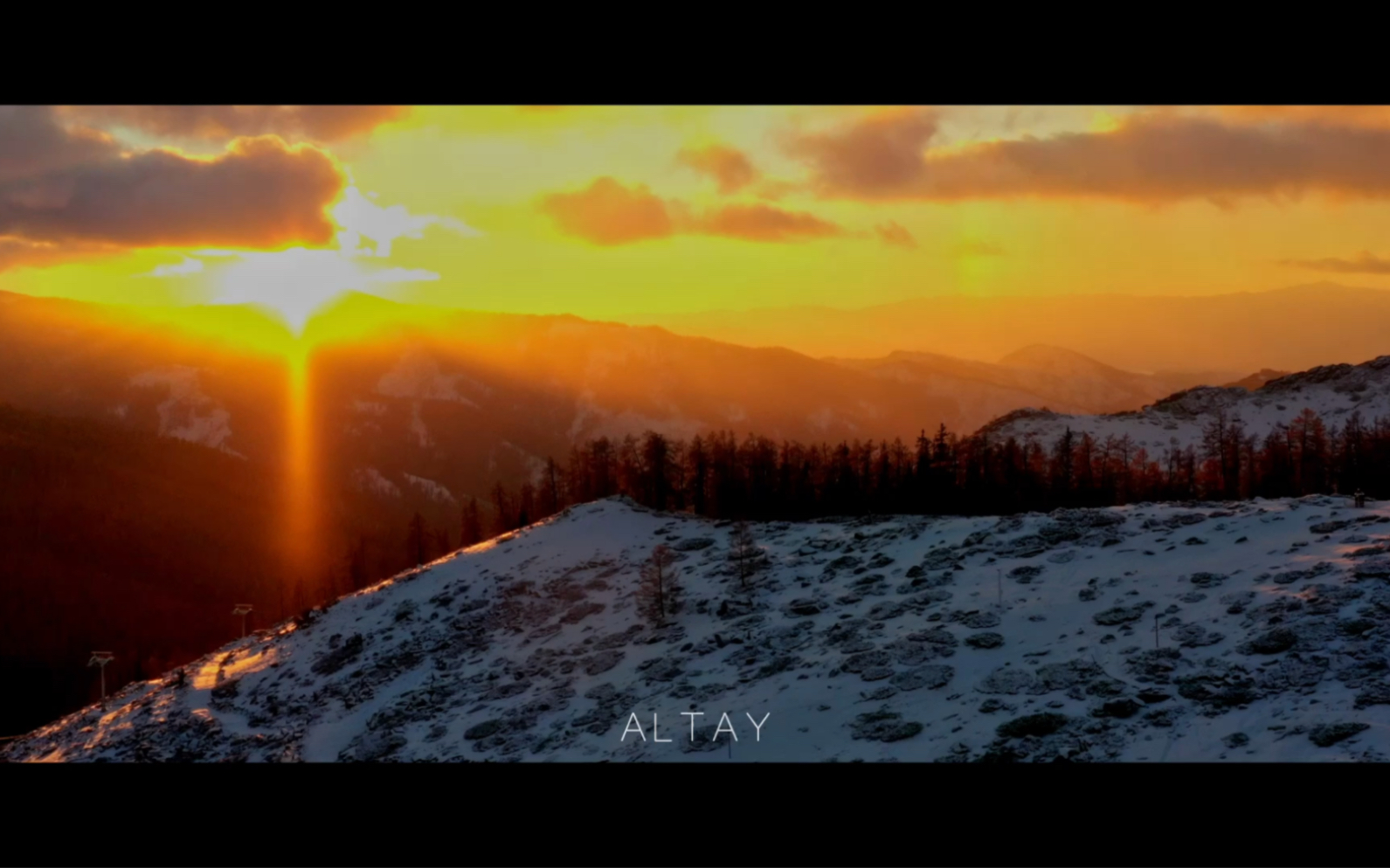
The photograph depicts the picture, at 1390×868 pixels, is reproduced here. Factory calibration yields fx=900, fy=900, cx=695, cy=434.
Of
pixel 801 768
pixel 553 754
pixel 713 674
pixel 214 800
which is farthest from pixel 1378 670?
pixel 214 800

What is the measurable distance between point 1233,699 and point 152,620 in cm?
17554

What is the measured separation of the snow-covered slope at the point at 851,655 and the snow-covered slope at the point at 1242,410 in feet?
369

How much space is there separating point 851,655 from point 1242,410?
527ft

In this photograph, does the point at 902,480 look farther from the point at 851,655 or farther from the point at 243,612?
the point at 243,612

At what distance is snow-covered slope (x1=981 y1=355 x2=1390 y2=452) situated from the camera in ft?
511

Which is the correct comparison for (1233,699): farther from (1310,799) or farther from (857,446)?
(857,446)

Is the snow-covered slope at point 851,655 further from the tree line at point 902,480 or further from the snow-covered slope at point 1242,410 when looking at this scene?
the snow-covered slope at point 1242,410

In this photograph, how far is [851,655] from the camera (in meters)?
35.7

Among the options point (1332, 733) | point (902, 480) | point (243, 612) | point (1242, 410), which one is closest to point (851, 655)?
point (1332, 733)

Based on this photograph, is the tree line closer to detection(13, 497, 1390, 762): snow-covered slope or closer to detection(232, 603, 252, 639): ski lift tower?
detection(232, 603, 252, 639): ski lift tower

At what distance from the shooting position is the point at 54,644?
471 ft

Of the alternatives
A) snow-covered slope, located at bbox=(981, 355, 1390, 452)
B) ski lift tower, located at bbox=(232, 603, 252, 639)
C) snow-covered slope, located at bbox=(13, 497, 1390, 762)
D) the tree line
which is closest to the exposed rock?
snow-covered slope, located at bbox=(13, 497, 1390, 762)
